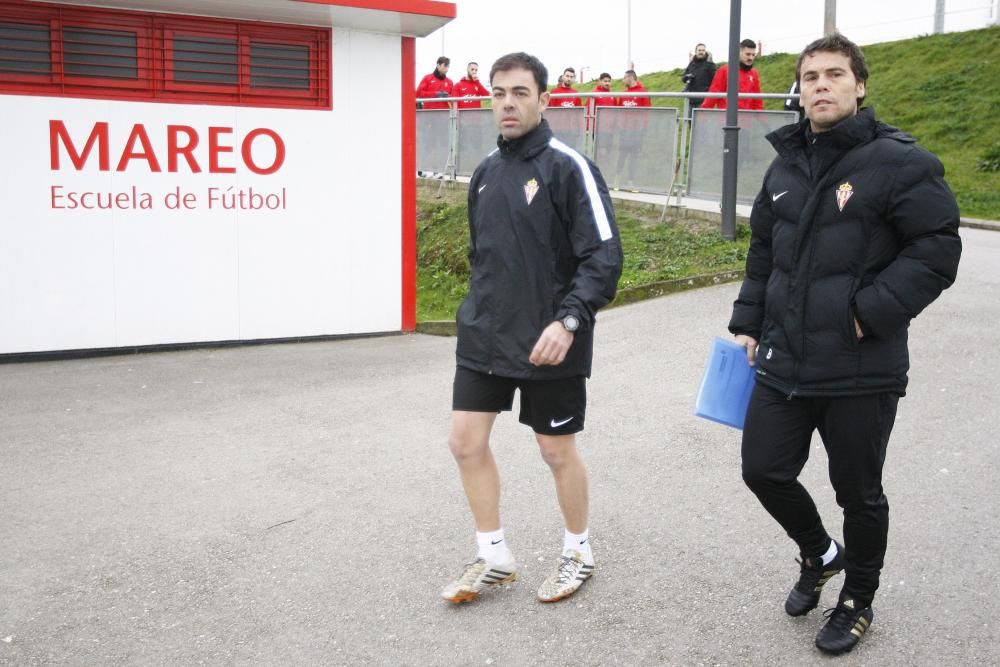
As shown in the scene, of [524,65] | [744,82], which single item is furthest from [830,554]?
[744,82]

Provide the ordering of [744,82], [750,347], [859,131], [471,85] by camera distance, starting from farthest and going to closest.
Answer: [471,85], [744,82], [750,347], [859,131]

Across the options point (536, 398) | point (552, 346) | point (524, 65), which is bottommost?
point (536, 398)

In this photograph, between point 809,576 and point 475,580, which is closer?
point 809,576

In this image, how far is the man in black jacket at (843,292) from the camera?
11.2 feet

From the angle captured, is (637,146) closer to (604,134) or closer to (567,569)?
(604,134)

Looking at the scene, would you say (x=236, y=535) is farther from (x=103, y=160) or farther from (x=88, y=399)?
(x=103, y=160)

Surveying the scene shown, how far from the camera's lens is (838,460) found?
3.59 m

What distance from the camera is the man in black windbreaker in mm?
3928

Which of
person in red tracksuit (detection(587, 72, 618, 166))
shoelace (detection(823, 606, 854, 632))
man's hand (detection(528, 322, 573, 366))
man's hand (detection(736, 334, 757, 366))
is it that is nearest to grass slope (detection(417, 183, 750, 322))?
person in red tracksuit (detection(587, 72, 618, 166))

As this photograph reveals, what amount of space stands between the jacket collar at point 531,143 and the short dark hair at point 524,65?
0.50ft

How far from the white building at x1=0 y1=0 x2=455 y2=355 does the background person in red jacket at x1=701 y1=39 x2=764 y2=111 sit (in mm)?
5394

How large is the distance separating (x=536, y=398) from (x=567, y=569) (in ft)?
2.36

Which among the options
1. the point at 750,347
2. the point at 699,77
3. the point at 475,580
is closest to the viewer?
the point at 750,347

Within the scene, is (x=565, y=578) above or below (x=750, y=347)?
below
